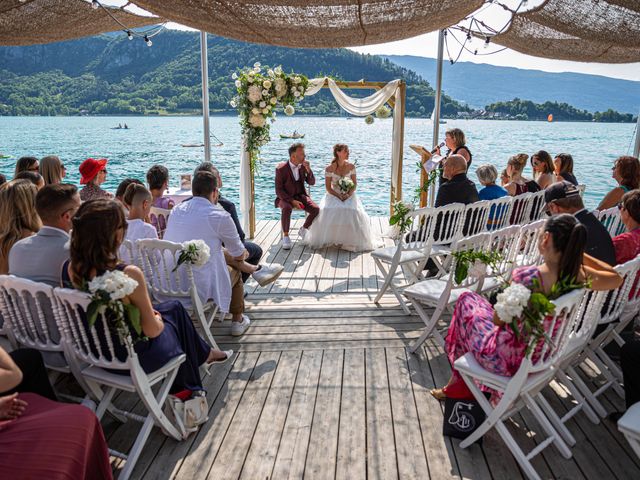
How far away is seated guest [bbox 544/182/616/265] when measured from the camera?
3.25 metres

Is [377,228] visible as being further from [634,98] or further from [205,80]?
[634,98]

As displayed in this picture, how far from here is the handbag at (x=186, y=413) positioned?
2.84 metres

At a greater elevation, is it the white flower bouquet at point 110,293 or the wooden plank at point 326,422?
the white flower bouquet at point 110,293

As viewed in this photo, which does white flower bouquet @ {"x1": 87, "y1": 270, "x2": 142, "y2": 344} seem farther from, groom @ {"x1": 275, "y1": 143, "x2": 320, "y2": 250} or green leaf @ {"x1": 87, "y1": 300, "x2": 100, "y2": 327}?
groom @ {"x1": 275, "y1": 143, "x2": 320, "y2": 250}

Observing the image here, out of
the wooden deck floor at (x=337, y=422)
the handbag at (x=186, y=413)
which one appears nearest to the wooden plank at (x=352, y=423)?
the wooden deck floor at (x=337, y=422)

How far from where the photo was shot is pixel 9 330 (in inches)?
109

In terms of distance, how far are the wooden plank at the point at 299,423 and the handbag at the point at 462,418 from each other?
791 mm

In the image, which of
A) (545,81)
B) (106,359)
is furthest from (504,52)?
(545,81)

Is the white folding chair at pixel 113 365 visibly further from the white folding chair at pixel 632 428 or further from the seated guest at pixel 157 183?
the seated guest at pixel 157 183

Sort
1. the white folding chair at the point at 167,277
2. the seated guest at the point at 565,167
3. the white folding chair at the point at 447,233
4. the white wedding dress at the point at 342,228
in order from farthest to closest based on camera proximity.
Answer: the white wedding dress at the point at 342,228 < the seated guest at the point at 565,167 < the white folding chair at the point at 447,233 < the white folding chair at the point at 167,277

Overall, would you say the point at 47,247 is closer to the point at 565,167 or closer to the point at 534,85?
the point at 565,167

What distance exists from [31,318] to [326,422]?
1708 mm

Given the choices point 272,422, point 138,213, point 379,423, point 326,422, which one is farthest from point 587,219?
point 138,213

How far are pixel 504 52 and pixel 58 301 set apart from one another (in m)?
6.41
